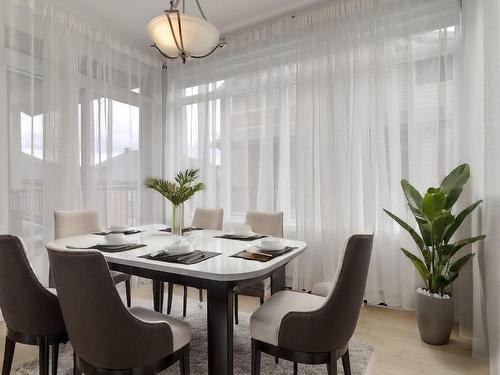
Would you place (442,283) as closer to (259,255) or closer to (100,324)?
(259,255)

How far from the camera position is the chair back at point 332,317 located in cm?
134

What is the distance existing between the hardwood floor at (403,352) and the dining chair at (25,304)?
2.32 feet

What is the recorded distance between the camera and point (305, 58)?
341 cm

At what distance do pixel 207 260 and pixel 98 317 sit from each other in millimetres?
592

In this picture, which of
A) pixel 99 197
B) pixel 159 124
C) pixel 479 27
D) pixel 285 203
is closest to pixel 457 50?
pixel 479 27

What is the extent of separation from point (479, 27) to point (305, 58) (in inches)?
63.7

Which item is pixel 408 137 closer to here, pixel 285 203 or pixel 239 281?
pixel 285 203

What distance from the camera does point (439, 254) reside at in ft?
7.56

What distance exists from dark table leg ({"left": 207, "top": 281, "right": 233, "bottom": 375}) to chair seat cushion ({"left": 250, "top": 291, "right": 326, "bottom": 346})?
143 millimetres

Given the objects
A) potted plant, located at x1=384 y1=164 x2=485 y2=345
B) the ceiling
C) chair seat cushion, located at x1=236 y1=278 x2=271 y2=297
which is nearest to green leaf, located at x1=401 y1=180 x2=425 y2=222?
potted plant, located at x1=384 y1=164 x2=485 y2=345

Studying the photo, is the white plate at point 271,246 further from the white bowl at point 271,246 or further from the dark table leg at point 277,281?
the dark table leg at point 277,281

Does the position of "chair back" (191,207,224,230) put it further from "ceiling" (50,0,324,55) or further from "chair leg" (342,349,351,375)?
"ceiling" (50,0,324,55)

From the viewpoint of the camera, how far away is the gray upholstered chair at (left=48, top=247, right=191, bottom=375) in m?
1.19

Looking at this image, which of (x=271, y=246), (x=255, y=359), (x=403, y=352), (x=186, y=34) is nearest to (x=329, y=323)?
(x=255, y=359)
